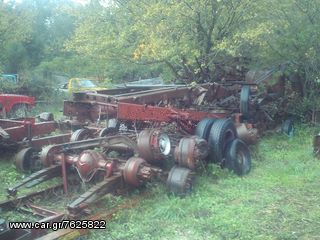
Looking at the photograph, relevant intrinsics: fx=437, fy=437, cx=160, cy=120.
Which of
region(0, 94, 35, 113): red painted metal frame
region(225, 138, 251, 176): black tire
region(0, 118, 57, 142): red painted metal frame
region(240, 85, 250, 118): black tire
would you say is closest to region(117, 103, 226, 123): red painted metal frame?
region(225, 138, 251, 176): black tire

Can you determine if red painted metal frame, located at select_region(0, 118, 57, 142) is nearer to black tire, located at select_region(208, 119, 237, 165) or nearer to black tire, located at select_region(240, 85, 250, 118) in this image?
black tire, located at select_region(208, 119, 237, 165)

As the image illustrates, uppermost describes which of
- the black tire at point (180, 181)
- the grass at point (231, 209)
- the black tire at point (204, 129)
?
the black tire at point (204, 129)

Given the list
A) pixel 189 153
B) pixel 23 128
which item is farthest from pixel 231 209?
pixel 23 128

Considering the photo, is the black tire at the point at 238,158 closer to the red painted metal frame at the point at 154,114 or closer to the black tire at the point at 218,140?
the black tire at the point at 218,140

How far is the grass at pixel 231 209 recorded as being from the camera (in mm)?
5293

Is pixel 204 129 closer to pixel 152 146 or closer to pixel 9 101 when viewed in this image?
pixel 152 146

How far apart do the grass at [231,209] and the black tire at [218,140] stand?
269mm

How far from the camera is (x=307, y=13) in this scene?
11609 mm

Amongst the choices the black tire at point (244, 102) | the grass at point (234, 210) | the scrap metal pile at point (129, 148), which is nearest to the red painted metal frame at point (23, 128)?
the scrap metal pile at point (129, 148)

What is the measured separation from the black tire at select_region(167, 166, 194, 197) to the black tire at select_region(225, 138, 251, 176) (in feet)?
4.43

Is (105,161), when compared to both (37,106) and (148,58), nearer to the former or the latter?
(148,58)

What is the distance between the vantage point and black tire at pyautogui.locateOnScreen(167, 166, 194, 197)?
21.1 ft

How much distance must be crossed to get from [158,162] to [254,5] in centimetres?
617

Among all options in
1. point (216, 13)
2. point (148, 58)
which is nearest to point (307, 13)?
point (216, 13)
